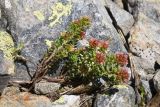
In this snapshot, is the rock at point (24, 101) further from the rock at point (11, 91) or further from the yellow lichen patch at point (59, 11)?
the yellow lichen patch at point (59, 11)

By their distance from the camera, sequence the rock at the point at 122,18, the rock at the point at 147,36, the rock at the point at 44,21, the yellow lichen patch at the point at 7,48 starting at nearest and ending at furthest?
1. the yellow lichen patch at the point at 7,48
2. the rock at the point at 44,21
3. the rock at the point at 147,36
4. the rock at the point at 122,18

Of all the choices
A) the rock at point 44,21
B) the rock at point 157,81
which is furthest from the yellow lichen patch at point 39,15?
the rock at point 157,81

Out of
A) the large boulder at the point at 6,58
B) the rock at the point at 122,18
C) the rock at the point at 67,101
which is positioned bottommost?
the rock at the point at 67,101

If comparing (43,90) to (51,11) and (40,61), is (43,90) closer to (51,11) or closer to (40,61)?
(40,61)

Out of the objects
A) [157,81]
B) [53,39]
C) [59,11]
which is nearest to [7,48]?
[53,39]

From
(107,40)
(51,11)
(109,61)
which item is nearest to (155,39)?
(107,40)

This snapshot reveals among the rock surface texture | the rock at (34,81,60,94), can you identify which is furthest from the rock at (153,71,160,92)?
the rock at (34,81,60,94)

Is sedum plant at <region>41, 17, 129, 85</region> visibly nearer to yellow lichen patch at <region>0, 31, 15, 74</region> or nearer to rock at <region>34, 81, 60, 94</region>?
rock at <region>34, 81, 60, 94</region>
